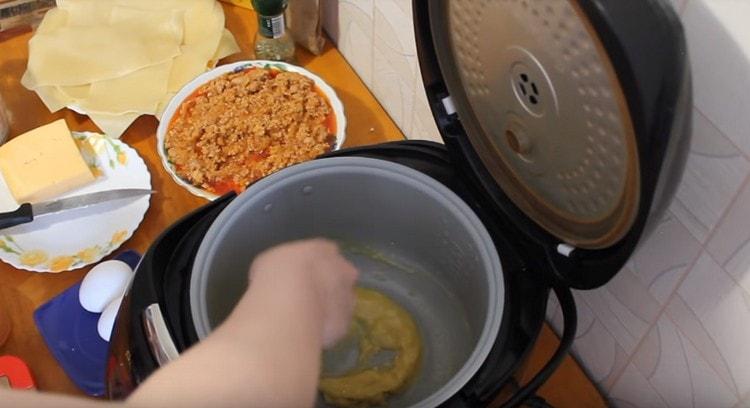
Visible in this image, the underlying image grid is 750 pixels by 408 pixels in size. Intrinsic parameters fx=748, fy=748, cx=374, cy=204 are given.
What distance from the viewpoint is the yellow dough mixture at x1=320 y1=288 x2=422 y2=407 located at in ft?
2.05

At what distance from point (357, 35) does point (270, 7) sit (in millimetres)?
111

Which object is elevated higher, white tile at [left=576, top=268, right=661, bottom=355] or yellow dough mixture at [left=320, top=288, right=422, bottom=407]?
white tile at [left=576, top=268, right=661, bottom=355]

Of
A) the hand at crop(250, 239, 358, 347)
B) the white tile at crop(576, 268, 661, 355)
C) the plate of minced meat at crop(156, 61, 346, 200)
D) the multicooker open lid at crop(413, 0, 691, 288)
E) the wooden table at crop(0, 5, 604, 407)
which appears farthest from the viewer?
the plate of minced meat at crop(156, 61, 346, 200)

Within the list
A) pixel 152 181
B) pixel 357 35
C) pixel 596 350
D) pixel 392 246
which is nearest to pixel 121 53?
pixel 152 181

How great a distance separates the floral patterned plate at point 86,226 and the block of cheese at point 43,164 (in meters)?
0.02

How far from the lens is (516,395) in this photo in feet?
1.73

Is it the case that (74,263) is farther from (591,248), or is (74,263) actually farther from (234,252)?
(591,248)

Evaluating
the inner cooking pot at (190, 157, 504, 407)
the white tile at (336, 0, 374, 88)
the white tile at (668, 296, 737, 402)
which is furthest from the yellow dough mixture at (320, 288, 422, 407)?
Result: the white tile at (336, 0, 374, 88)

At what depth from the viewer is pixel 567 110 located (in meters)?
0.48

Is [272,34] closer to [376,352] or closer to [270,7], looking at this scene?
[270,7]

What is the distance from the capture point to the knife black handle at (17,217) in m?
0.77

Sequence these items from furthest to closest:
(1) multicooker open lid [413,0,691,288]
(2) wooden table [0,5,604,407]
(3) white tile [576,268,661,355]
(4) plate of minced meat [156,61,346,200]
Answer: (4) plate of minced meat [156,61,346,200], (2) wooden table [0,5,604,407], (3) white tile [576,268,661,355], (1) multicooker open lid [413,0,691,288]

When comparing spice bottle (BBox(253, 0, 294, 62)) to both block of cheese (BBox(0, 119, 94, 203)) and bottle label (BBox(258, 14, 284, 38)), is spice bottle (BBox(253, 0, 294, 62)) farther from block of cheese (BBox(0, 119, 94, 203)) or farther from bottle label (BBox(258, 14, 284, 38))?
block of cheese (BBox(0, 119, 94, 203))

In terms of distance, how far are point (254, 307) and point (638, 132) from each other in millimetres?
238
